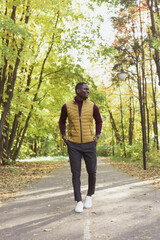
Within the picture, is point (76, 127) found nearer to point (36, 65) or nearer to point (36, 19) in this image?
point (36, 19)

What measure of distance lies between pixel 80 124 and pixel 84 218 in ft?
5.03

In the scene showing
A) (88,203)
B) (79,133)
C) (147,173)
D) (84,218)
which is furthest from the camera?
(147,173)

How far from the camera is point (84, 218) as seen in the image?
4.25 m

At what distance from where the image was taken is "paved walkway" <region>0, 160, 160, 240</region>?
349cm

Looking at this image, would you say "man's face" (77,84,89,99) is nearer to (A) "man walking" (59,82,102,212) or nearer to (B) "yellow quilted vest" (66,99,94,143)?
(A) "man walking" (59,82,102,212)

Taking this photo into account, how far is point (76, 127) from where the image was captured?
4793mm

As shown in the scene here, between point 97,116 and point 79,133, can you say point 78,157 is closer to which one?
point 79,133

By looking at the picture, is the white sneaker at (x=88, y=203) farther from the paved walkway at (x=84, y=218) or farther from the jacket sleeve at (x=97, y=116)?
the jacket sleeve at (x=97, y=116)

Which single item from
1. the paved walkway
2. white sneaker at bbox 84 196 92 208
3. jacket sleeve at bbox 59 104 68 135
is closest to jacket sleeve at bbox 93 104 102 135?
jacket sleeve at bbox 59 104 68 135

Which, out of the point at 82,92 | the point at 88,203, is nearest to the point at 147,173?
the point at 88,203

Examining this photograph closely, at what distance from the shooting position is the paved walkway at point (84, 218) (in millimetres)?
3492

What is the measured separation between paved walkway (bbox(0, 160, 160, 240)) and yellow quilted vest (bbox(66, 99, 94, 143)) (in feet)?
4.08

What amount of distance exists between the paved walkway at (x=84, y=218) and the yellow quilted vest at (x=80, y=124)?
4.08 ft

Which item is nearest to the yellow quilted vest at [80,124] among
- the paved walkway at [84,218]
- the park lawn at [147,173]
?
the paved walkway at [84,218]
